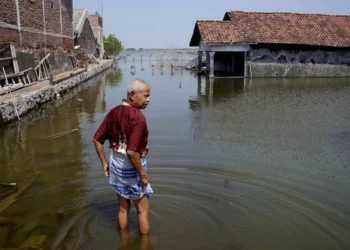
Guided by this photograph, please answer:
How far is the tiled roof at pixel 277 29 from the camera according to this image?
22.7 metres

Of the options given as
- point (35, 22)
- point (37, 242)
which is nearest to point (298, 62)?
point (35, 22)

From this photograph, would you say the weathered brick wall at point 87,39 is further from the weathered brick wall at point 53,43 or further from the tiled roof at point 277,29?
the tiled roof at point 277,29

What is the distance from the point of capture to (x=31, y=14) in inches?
623

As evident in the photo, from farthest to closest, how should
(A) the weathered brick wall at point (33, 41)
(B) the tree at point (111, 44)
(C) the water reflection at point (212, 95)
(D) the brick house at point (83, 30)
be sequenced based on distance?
(B) the tree at point (111, 44) → (D) the brick house at point (83, 30) → (A) the weathered brick wall at point (33, 41) → (C) the water reflection at point (212, 95)

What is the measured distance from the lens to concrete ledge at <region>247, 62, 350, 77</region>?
23.6 meters

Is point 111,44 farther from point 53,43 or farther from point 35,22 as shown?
point 35,22

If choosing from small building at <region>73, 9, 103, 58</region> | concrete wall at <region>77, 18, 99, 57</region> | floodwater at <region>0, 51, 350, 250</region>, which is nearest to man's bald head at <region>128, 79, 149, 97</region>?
floodwater at <region>0, 51, 350, 250</region>

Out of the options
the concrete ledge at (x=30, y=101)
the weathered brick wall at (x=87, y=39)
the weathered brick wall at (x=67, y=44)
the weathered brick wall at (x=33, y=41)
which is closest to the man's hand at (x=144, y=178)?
the concrete ledge at (x=30, y=101)

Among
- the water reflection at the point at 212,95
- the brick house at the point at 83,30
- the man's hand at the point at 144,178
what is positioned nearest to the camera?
the man's hand at the point at 144,178

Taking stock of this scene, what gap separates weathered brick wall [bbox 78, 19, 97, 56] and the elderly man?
3043cm

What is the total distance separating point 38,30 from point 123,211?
15.9 m

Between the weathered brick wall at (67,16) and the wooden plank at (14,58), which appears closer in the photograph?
the wooden plank at (14,58)

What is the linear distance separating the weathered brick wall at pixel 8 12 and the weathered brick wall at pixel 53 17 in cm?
515

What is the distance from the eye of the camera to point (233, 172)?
572 centimetres
